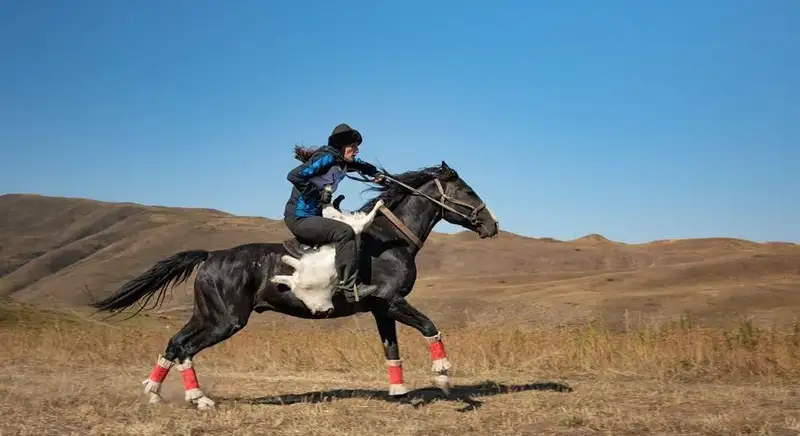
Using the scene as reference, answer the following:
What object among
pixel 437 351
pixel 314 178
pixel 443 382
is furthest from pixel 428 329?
pixel 314 178

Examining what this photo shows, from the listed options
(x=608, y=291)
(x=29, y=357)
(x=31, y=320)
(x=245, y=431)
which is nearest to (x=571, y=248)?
(x=608, y=291)

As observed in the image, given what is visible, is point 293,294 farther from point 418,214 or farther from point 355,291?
point 418,214

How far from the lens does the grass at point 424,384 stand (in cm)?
739

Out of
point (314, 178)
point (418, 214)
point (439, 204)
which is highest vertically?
point (314, 178)

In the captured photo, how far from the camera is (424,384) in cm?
1068

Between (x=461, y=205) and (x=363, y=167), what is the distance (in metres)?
1.35

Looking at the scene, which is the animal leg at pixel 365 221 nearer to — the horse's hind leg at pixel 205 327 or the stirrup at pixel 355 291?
the stirrup at pixel 355 291

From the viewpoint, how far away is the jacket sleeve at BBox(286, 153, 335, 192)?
8.72m

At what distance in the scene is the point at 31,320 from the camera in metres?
20.5

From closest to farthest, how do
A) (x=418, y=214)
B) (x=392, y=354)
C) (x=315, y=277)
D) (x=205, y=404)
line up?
(x=205, y=404), (x=315, y=277), (x=392, y=354), (x=418, y=214)

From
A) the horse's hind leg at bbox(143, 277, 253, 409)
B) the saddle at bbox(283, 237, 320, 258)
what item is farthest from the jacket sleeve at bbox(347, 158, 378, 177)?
the horse's hind leg at bbox(143, 277, 253, 409)

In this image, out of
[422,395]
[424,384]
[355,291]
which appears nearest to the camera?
[355,291]

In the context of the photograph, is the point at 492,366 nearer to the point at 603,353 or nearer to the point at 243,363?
the point at 603,353

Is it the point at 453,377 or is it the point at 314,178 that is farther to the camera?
the point at 453,377
